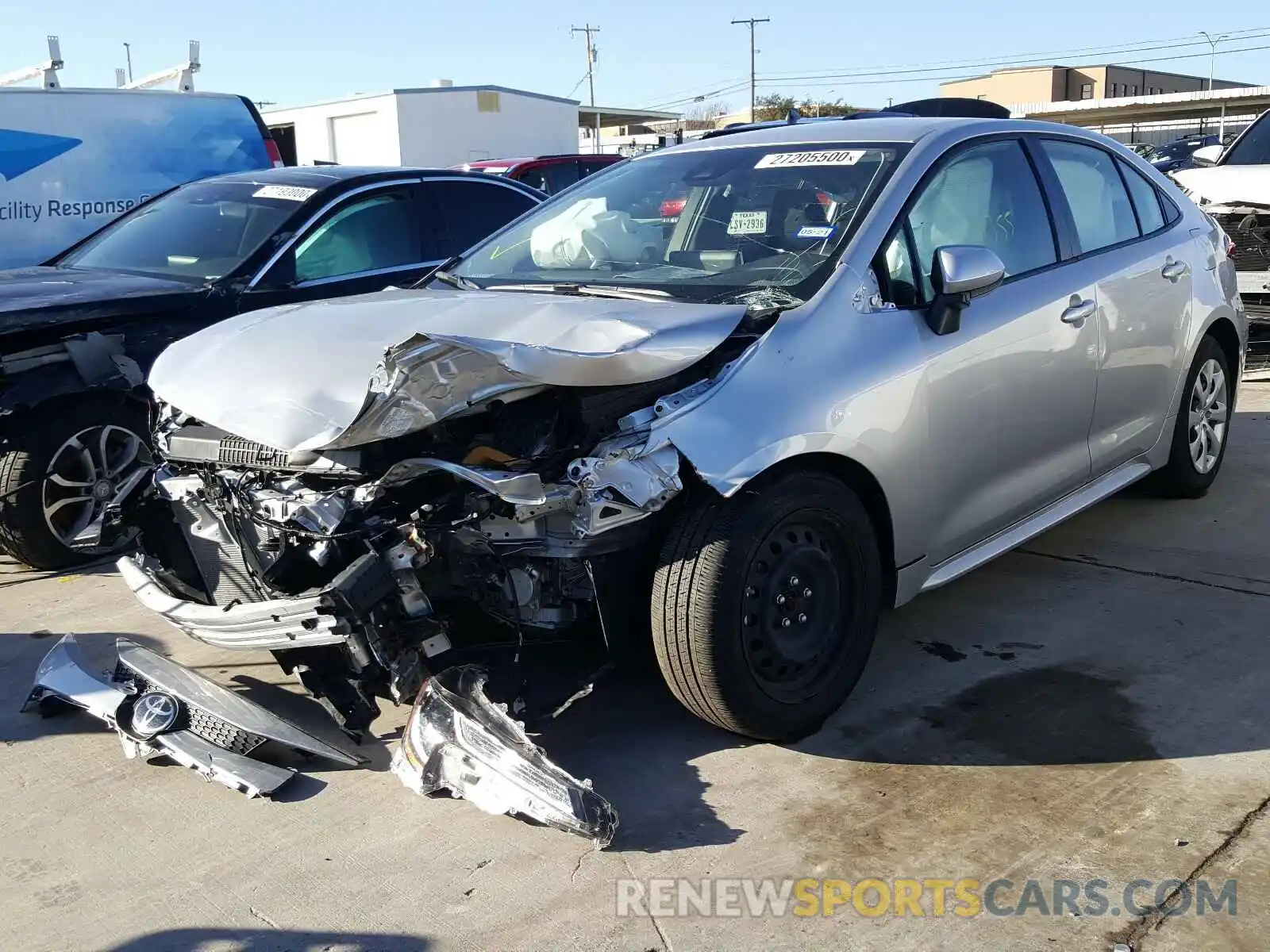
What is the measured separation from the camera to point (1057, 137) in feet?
15.6

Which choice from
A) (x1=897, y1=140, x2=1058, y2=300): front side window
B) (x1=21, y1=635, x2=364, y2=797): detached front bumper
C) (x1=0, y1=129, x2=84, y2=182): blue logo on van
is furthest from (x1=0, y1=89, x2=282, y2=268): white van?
(x1=897, y1=140, x2=1058, y2=300): front side window

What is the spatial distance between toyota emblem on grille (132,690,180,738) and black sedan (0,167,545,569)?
1.60 m

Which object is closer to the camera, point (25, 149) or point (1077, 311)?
point (1077, 311)

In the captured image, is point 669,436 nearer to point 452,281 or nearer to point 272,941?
point 272,941

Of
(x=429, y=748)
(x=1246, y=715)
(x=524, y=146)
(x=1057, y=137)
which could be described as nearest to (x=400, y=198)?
(x=1057, y=137)

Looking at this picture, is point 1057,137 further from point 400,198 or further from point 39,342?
point 39,342

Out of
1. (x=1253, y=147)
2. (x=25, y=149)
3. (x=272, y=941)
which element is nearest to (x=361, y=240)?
(x=25, y=149)

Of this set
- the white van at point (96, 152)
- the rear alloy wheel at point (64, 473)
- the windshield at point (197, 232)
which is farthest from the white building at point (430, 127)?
the rear alloy wheel at point (64, 473)

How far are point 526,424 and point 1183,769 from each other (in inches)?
82.7

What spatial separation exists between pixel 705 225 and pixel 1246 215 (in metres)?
5.69

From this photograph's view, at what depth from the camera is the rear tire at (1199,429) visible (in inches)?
212

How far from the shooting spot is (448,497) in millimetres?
3156

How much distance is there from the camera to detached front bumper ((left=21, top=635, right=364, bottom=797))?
343 centimetres

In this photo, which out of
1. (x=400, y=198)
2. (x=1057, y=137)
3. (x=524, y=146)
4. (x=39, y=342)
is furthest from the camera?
(x=524, y=146)
